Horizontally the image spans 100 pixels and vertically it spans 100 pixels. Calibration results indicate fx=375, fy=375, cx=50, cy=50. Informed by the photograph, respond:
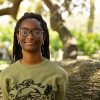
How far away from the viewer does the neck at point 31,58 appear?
271 cm

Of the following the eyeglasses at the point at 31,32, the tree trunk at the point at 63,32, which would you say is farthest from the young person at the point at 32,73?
the tree trunk at the point at 63,32

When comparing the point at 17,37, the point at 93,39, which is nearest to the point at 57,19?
the point at 17,37

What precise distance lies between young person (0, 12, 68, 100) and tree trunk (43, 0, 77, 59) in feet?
27.1

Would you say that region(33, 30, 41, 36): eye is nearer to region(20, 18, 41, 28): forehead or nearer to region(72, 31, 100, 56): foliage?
region(20, 18, 41, 28): forehead

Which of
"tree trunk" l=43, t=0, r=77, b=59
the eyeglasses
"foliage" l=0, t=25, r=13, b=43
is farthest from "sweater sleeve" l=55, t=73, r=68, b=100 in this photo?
"foliage" l=0, t=25, r=13, b=43

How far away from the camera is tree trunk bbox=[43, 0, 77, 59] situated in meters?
11.1

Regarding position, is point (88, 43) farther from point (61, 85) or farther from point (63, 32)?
point (61, 85)

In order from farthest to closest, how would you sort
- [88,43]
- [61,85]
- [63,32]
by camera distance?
[88,43]
[63,32]
[61,85]

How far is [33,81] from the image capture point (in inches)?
104

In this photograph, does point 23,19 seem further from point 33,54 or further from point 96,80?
point 96,80

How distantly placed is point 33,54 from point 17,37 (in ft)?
0.68

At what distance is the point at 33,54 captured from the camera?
272 centimetres

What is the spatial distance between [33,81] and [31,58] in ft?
0.57

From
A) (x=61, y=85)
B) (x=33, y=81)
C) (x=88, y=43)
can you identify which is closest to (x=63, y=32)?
(x=61, y=85)
